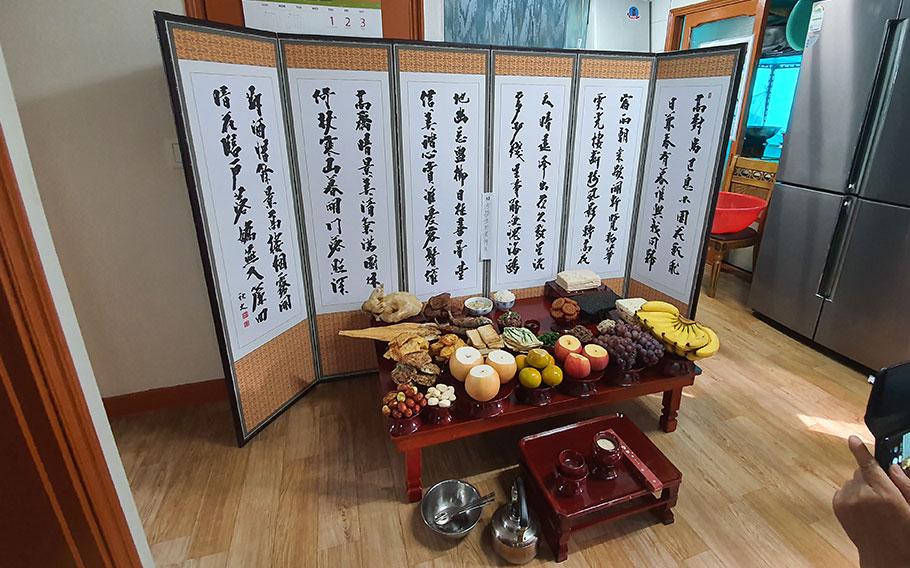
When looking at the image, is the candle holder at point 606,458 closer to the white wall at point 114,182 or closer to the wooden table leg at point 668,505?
the wooden table leg at point 668,505

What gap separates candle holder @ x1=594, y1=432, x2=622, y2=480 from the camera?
5.14 feet

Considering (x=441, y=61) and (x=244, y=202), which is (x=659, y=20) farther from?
(x=244, y=202)

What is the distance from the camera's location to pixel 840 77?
99.0 inches

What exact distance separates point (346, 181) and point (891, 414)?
208 centimetres

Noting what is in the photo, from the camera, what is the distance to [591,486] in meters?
1.56

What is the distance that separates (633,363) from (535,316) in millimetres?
607

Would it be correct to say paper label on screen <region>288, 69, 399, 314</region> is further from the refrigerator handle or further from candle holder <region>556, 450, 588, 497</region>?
the refrigerator handle

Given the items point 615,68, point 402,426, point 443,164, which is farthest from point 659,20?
point 402,426

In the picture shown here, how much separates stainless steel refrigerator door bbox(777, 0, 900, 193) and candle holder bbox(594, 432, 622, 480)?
213cm

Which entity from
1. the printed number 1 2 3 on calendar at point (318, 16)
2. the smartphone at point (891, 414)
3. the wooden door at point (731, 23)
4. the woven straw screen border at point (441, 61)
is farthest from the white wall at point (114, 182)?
the wooden door at point (731, 23)

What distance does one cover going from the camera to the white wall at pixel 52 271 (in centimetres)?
80

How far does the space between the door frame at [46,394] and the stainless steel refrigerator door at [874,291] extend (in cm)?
327

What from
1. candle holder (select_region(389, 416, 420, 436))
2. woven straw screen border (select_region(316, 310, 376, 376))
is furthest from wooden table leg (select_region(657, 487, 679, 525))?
woven straw screen border (select_region(316, 310, 376, 376))

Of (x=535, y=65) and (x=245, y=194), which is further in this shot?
(x=535, y=65)
